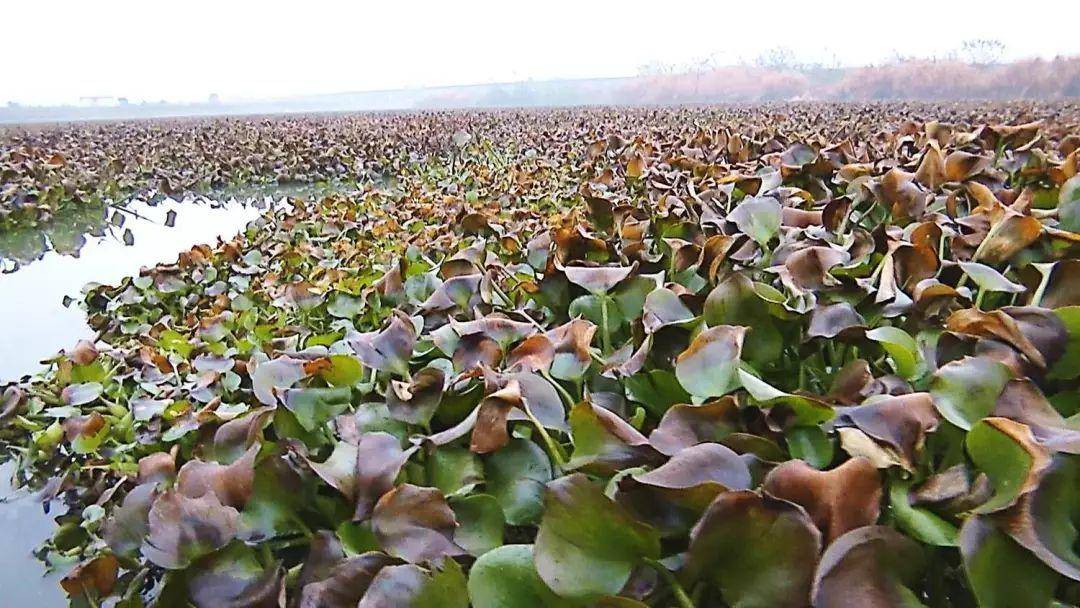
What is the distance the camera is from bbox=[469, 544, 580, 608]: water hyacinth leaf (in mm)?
604

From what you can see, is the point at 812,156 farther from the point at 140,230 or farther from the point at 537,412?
the point at 140,230

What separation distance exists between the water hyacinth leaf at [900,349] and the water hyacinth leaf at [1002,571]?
32 cm

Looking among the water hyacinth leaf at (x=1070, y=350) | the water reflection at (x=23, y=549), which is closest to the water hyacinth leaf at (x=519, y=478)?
the water hyacinth leaf at (x=1070, y=350)

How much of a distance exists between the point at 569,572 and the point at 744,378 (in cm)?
26

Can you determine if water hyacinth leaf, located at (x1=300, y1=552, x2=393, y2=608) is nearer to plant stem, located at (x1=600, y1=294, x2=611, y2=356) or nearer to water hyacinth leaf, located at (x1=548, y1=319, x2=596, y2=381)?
water hyacinth leaf, located at (x1=548, y1=319, x2=596, y2=381)

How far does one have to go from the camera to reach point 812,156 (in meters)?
2.05

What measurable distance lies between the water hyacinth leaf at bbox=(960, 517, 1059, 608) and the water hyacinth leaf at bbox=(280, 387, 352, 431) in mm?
689

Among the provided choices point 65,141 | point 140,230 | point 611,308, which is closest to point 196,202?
point 140,230

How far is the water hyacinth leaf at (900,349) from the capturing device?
2.75 ft

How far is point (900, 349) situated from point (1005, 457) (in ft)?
0.86

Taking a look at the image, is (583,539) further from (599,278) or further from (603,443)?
(599,278)

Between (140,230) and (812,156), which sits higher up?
(812,156)

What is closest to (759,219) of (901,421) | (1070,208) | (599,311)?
(599,311)

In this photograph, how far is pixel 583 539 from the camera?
0.59 meters
